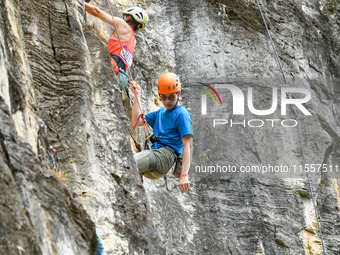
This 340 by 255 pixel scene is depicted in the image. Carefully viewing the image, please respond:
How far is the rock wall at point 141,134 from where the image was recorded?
5.26 metres

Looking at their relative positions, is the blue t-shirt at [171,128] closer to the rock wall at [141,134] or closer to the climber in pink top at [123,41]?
the rock wall at [141,134]

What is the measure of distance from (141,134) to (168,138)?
1.95 metres

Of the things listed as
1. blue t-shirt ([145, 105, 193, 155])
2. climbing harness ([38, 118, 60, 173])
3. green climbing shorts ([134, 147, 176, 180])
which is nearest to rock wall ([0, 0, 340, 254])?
climbing harness ([38, 118, 60, 173])

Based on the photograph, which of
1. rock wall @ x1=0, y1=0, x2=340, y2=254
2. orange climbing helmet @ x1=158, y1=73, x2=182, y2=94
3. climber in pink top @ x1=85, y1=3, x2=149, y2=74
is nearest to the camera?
rock wall @ x1=0, y1=0, x2=340, y2=254

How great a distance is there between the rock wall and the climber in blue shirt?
0.37m

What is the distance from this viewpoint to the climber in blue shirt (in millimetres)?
7648

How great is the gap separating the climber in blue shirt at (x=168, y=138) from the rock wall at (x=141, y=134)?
1.22 ft

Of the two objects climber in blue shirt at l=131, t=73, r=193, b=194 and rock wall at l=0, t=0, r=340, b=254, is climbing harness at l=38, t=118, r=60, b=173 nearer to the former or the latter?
rock wall at l=0, t=0, r=340, b=254

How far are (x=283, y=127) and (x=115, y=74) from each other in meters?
4.47

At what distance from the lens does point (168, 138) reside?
7.89 m

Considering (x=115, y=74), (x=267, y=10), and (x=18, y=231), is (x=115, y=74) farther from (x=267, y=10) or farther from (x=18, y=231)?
(x=267, y=10)

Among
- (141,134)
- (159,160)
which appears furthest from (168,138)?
(141,134)

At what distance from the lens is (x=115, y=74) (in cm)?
827

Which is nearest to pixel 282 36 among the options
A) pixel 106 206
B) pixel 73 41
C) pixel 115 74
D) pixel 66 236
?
pixel 115 74
